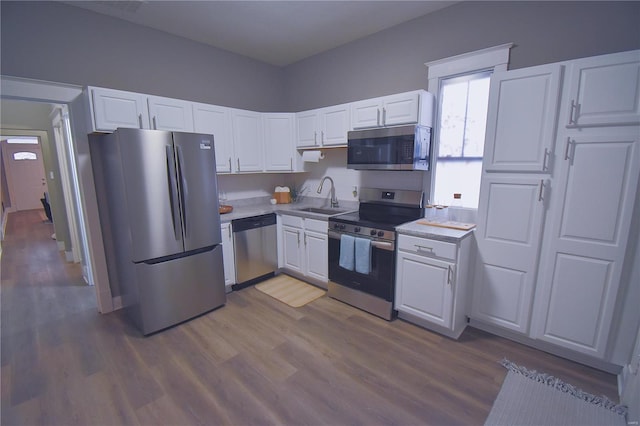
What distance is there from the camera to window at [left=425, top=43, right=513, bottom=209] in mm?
2537

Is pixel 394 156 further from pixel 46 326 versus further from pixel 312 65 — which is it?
pixel 46 326

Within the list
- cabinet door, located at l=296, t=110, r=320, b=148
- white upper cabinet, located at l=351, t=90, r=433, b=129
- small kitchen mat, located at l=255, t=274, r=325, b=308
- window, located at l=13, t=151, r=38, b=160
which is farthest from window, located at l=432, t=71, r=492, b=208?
window, located at l=13, t=151, r=38, b=160

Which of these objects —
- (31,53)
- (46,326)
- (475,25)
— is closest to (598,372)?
(475,25)

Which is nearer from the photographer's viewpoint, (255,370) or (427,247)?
(255,370)

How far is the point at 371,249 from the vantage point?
265cm

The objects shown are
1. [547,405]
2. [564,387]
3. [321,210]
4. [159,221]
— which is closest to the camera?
[547,405]

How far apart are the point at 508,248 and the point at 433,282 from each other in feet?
2.10

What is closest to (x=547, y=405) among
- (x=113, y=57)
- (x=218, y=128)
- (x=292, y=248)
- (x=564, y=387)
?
(x=564, y=387)

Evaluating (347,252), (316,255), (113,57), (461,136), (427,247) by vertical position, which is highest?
(113,57)

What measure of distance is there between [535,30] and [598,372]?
262 cm

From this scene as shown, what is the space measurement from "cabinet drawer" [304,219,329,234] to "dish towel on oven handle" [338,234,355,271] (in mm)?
290

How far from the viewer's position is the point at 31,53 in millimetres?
2357

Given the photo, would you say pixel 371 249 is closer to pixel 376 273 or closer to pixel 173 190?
pixel 376 273

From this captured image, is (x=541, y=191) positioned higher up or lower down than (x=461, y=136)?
lower down
